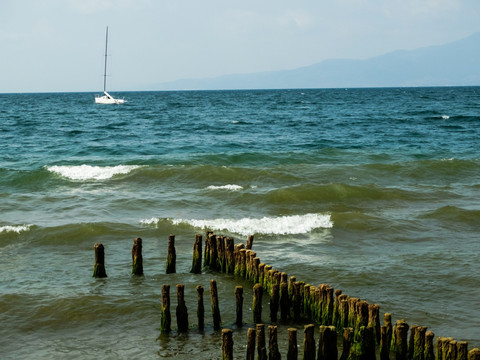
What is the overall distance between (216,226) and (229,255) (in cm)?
541

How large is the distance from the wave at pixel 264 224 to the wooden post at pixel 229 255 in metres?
4.52

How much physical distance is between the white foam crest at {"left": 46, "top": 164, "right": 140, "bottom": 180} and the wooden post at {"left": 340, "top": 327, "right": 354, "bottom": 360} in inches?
821

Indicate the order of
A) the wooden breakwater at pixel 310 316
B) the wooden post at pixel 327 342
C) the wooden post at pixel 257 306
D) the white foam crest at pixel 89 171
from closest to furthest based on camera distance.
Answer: the wooden breakwater at pixel 310 316, the wooden post at pixel 327 342, the wooden post at pixel 257 306, the white foam crest at pixel 89 171

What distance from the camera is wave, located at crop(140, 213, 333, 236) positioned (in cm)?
1917

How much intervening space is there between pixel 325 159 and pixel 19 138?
24.7 meters

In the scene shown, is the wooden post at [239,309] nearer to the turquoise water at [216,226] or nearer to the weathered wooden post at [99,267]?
the turquoise water at [216,226]

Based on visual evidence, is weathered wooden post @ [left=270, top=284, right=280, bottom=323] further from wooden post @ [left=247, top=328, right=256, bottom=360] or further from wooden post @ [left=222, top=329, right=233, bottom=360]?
wooden post @ [left=222, top=329, right=233, bottom=360]

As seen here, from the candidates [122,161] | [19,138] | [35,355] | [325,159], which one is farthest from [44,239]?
[19,138]

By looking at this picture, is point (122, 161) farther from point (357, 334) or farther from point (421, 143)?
point (357, 334)

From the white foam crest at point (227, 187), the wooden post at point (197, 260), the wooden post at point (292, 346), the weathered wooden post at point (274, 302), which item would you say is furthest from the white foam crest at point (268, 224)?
the wooden post at point (292, 346)

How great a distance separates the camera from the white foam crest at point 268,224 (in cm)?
1916

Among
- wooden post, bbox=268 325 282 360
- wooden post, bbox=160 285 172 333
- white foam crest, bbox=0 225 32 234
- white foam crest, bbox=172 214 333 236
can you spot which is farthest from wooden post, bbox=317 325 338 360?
white foam crest, bbox=0 225 32 234

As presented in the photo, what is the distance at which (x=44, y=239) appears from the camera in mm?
18109

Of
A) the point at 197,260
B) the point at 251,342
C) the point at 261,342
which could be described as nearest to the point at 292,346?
the point at 261,342
